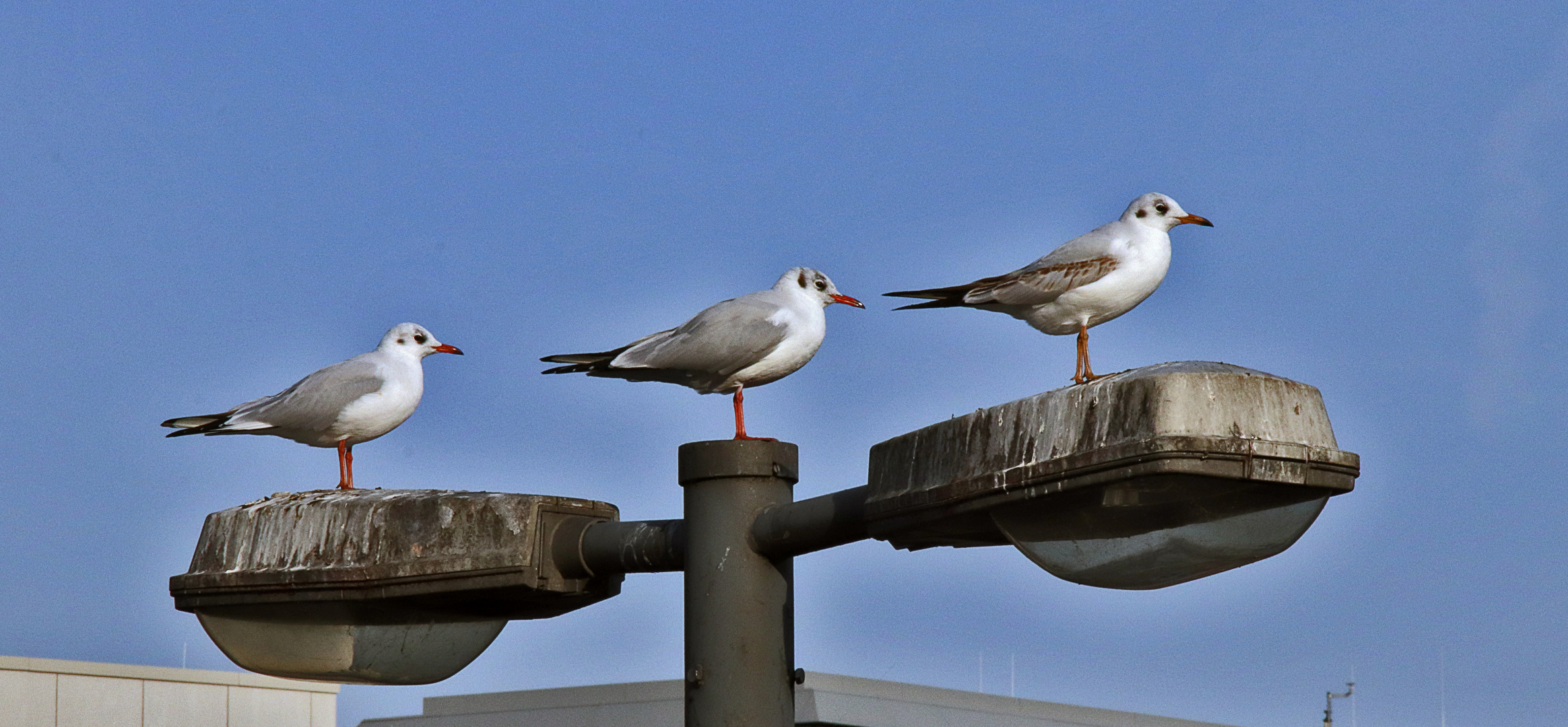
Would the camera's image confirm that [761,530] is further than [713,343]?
No

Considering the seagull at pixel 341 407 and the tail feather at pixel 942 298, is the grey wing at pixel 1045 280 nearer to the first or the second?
the tail feather at pixel 942 298

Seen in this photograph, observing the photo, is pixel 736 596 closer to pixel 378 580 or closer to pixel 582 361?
pixel 378 580

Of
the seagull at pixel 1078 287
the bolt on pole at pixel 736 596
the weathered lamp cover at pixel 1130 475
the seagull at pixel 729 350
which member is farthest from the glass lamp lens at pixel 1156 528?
the seagull at pixel 729 350

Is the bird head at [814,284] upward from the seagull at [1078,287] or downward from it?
upward

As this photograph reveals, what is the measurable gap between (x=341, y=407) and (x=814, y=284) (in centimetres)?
282

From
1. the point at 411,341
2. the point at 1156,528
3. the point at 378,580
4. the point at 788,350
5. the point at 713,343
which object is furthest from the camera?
the point at 411,341

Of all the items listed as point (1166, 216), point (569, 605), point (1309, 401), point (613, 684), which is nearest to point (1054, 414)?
point (1309, 401)

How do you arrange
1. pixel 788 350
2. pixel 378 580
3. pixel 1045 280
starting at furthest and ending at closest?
pixel 788 350 < pixel 1045 280 < pixel 378 580

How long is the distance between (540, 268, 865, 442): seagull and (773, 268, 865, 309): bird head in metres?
0.50

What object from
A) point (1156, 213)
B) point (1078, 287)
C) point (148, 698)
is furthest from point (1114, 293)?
point (148, 698)

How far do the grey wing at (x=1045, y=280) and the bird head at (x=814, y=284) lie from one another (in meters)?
2.16

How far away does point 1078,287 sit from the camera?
725 centimetres

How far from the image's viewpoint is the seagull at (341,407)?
960 centimetres

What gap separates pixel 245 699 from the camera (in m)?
25.2
